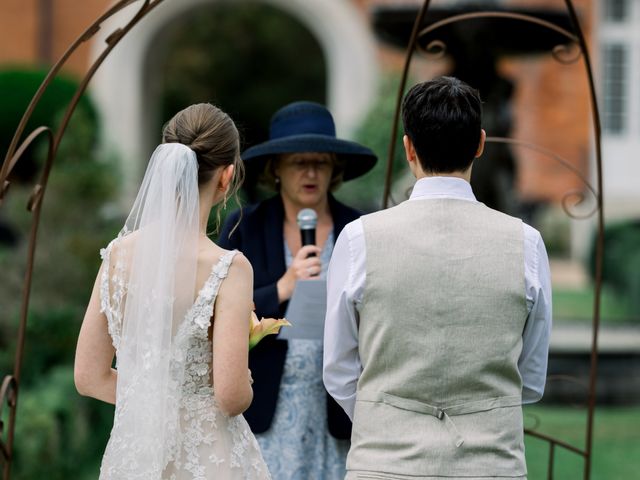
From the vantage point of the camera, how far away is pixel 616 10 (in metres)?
16.1

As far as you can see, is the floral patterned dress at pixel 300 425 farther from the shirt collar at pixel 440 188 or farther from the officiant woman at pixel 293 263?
the shirt collar at pixel 440 188

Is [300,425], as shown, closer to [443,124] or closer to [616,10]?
[443,124]

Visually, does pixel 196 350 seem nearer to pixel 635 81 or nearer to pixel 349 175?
pixel 349 175

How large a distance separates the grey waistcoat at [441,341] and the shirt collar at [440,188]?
2cm

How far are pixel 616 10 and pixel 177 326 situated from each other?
14.6 metres

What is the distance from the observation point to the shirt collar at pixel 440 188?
8.45 feet

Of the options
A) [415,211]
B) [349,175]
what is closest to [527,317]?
[415,211]

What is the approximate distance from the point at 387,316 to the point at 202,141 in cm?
67

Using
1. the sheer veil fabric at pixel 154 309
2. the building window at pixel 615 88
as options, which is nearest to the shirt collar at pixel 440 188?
the sheer veil fabric at pixel 154 309

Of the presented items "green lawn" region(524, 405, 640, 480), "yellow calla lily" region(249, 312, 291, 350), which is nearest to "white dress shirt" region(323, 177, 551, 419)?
"yellow calla lily" region(249, 312, 291, 350)

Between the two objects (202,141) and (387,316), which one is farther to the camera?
(202,141)

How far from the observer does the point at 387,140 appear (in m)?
12.3

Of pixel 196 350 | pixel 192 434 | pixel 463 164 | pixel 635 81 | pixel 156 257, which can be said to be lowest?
pixel 192 434

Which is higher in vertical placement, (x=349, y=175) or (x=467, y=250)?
(x=349, y=175)
